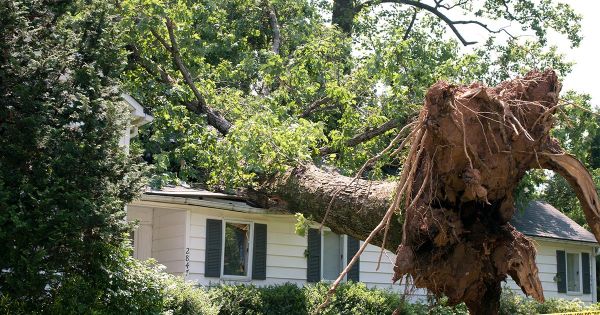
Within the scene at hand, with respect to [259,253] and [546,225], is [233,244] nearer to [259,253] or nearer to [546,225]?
[259,253]

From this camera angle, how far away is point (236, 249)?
1592 cm

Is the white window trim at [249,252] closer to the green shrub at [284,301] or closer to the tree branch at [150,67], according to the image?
the green shrub at [284,301]

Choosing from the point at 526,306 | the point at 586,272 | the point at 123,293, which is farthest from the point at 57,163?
the point at 586,272

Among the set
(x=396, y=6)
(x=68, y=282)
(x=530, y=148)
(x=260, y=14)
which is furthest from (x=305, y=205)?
(x=396, y=6)

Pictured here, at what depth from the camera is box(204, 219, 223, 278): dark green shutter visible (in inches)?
596

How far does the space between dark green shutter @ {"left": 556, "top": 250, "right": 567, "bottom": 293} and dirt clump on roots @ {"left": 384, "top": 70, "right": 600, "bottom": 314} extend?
49.0ft

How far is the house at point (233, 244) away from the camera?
1488 cm

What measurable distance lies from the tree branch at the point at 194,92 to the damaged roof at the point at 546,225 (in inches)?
332

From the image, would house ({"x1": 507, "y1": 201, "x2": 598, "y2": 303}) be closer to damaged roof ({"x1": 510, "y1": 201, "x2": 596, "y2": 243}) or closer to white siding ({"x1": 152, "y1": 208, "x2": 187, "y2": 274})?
damaged roof ({"x1": 510, "y1": 201, "x2": 596, "y2": 243})

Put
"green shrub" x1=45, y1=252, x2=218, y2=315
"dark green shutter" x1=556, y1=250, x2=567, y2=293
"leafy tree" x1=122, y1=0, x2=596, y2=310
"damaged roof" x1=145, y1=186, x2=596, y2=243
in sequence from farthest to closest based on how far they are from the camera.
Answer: "dark green shutter" x1=556, y1=250, x2=567, y2=293
"damaged roof" x1=145, y1=186, x2=596, y2=243
"leafy tree" x1=122, y1=0, x2=596, y2=310
"green shrub" x1=45, y1=252, x2=218, y2=315

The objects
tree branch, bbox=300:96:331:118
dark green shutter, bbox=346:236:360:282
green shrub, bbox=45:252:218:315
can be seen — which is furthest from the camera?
dark green shutter, bbox=346:236:360:282

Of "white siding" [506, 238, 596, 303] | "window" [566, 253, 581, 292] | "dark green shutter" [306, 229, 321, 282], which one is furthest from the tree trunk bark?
"window" [566, 253, 581, 292]

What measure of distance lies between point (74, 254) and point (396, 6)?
1832 cm

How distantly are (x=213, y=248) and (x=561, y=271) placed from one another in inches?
441
